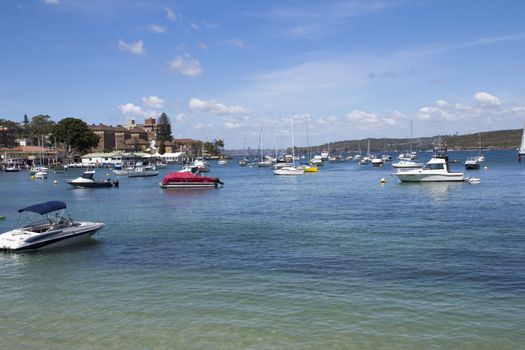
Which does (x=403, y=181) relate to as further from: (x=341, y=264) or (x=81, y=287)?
(x=81, y=287)

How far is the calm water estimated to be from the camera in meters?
14.9

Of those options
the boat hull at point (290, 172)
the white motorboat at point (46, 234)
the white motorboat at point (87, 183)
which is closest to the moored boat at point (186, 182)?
the white motorboat at point (87, 183)

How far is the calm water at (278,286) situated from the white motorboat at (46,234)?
698 mm

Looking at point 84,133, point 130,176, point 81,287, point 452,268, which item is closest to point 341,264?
point 452,268

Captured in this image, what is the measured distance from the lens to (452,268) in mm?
22484

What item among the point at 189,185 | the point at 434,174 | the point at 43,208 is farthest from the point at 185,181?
the point at 43,208

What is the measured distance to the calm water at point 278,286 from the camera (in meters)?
14.9

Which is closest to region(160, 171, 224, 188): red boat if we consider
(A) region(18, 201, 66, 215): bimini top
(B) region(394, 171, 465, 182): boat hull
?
(B) region(394, 171, 465, 182): boat hull

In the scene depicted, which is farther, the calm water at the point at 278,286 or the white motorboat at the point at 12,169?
the white motorboat at the point at 12,169

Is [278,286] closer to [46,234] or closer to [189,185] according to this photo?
[46,234]

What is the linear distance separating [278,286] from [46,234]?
1474 centimetres

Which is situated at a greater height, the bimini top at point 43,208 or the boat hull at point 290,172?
the bimini top at point 43,208

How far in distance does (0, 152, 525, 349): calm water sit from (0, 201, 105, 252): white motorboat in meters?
0.70

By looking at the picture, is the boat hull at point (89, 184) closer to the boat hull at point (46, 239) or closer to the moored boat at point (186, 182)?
the moored boat at point (186, 182)
